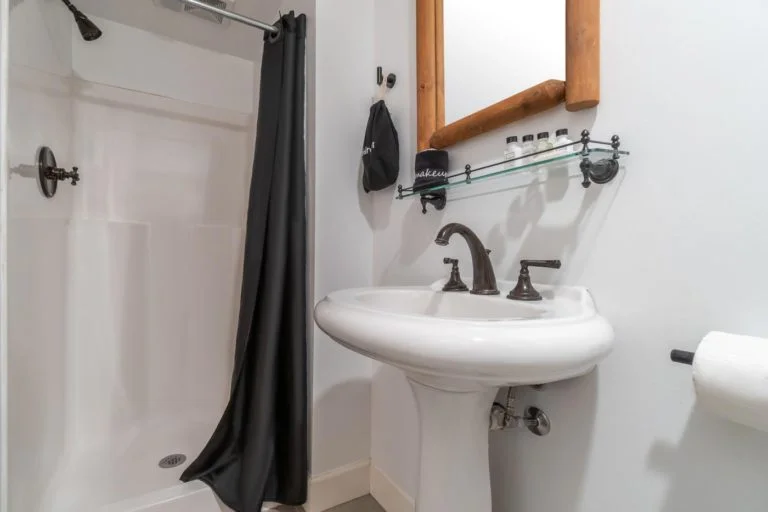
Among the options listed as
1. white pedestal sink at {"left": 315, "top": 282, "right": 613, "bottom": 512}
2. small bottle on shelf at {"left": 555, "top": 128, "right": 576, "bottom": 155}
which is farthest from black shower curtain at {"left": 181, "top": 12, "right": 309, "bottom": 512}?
small bottle on shelf at {"left": 555, "top": 128, "right": 576, "bottom": 155}

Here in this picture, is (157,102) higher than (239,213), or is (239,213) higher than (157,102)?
(157,102)

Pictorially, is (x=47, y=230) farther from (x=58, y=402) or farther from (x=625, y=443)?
(x=625, y=443)

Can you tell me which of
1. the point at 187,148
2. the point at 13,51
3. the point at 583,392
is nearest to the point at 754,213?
the point at 583,392

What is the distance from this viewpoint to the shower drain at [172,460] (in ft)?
4.22

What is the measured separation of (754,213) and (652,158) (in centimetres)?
16

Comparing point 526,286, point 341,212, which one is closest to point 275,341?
point 341,212

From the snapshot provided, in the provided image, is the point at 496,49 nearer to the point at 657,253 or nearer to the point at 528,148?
the point at 528,148

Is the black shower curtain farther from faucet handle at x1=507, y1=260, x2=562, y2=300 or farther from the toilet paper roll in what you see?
the toilet paper roll

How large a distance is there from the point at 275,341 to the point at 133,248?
945 millimetres

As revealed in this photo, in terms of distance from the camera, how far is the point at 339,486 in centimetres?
124

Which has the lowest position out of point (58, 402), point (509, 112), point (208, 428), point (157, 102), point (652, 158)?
point (208, 428)

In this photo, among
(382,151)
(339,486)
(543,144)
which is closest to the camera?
(543,144)

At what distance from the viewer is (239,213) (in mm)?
1806

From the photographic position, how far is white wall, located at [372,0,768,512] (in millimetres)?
506
